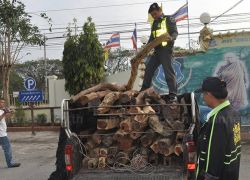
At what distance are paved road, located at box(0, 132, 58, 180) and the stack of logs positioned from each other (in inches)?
142

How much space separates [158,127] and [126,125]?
1.41ft

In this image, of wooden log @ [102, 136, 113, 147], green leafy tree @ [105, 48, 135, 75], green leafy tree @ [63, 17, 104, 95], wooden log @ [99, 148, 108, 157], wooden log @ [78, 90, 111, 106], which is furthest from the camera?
green leafy tree @ [105, 48, 135, 75]

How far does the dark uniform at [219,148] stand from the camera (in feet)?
11.6

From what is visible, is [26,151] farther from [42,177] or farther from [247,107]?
[247,107]

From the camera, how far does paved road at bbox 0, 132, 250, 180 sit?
9711mm

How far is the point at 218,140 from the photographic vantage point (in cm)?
354

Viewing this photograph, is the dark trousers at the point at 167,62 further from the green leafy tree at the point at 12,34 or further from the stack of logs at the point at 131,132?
the green leafy tree at the point at 12,34

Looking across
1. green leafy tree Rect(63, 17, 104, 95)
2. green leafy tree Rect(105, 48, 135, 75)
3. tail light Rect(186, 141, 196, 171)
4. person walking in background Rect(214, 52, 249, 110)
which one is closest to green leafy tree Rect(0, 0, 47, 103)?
green leafy tree Rect(63, 17, 104, 95)

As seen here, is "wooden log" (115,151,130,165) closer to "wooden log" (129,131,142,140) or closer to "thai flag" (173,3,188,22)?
"wooden log" (129,131,142,140)

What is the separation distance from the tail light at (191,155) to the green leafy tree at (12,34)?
51.3ft

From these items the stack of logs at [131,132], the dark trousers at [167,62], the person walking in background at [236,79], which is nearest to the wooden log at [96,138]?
the stack of logs at [131,132]

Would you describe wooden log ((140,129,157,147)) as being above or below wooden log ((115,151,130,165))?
above

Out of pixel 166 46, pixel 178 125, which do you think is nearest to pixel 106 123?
pixel 178 125

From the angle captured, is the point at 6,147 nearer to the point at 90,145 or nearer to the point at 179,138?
the point at 90,145
